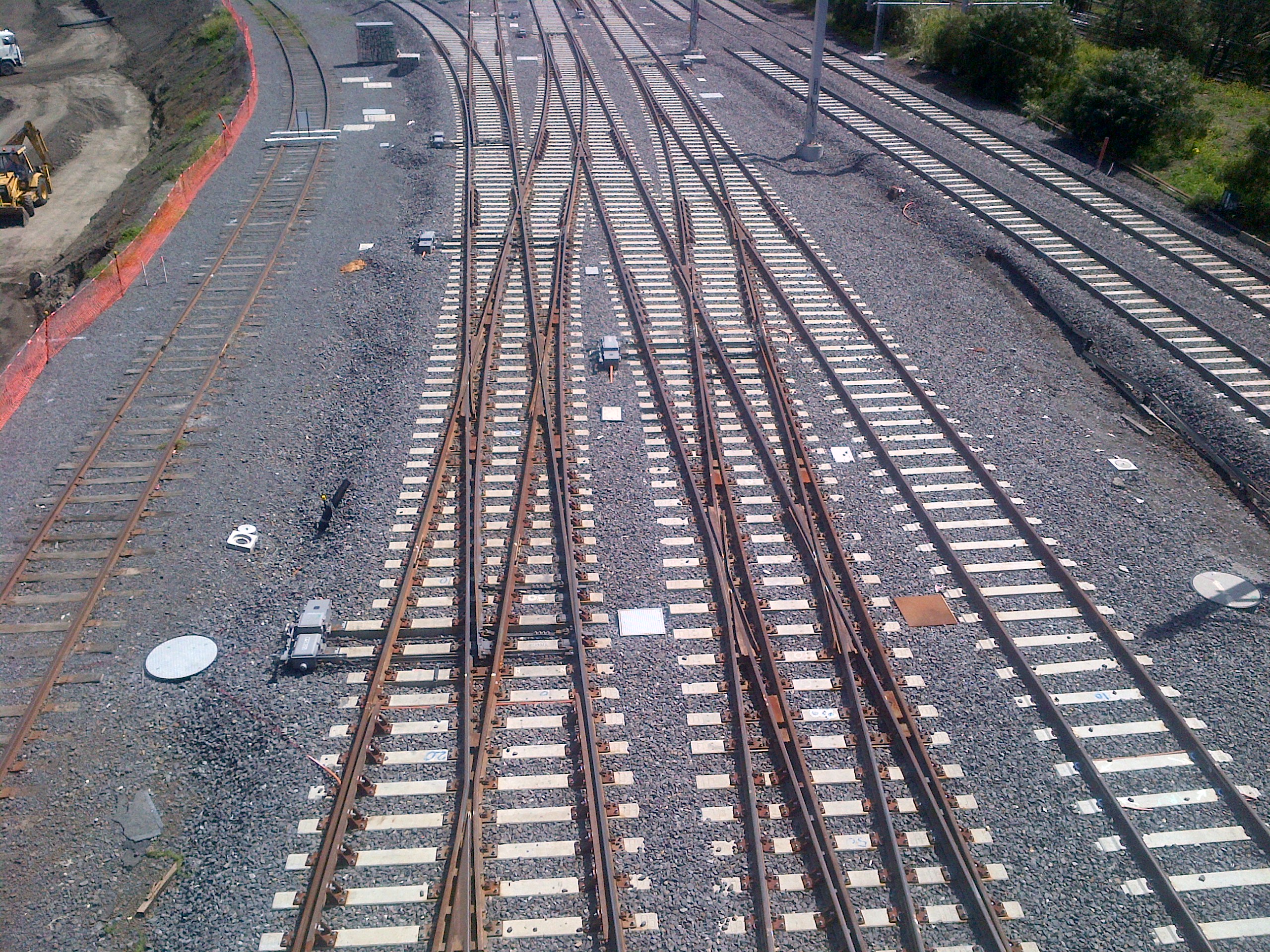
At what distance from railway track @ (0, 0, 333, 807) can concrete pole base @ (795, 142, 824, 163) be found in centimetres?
1165

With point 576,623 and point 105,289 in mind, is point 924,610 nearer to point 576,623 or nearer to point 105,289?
point 576,623

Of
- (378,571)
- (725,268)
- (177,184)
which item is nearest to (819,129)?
(725,268)

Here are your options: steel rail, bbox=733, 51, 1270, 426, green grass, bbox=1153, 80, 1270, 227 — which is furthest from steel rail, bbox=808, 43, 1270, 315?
green grass, bbox=1153, 80, 1270, 227

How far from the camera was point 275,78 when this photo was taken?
26.4 m

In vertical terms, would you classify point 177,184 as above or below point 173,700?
above

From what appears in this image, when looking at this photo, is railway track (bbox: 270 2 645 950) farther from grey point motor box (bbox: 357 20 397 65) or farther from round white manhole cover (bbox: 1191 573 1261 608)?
grey point motor box (bbox: 357 20 397 65)

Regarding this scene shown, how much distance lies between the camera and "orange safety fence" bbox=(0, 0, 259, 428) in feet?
39.5

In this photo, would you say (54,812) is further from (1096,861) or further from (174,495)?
(1096,861)

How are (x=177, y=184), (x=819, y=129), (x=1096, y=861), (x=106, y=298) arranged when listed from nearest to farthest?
(x=1096, y=861), (x=106, y=298), (x=177, y=184), (x=819, y=129)

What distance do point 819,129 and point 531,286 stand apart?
11862 mm

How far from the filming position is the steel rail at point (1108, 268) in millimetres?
12336

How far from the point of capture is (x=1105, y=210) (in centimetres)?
1744

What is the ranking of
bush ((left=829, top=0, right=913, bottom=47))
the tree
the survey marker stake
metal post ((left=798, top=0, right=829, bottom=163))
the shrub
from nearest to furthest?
the survey marker stake → metal post ((left=798, top=0, right=829, bottom=163)) → the tree → bush ((left=829, top=0, right=913, bottom=47)) → the shrub

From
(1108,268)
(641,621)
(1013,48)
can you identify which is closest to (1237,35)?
(1013,48)
